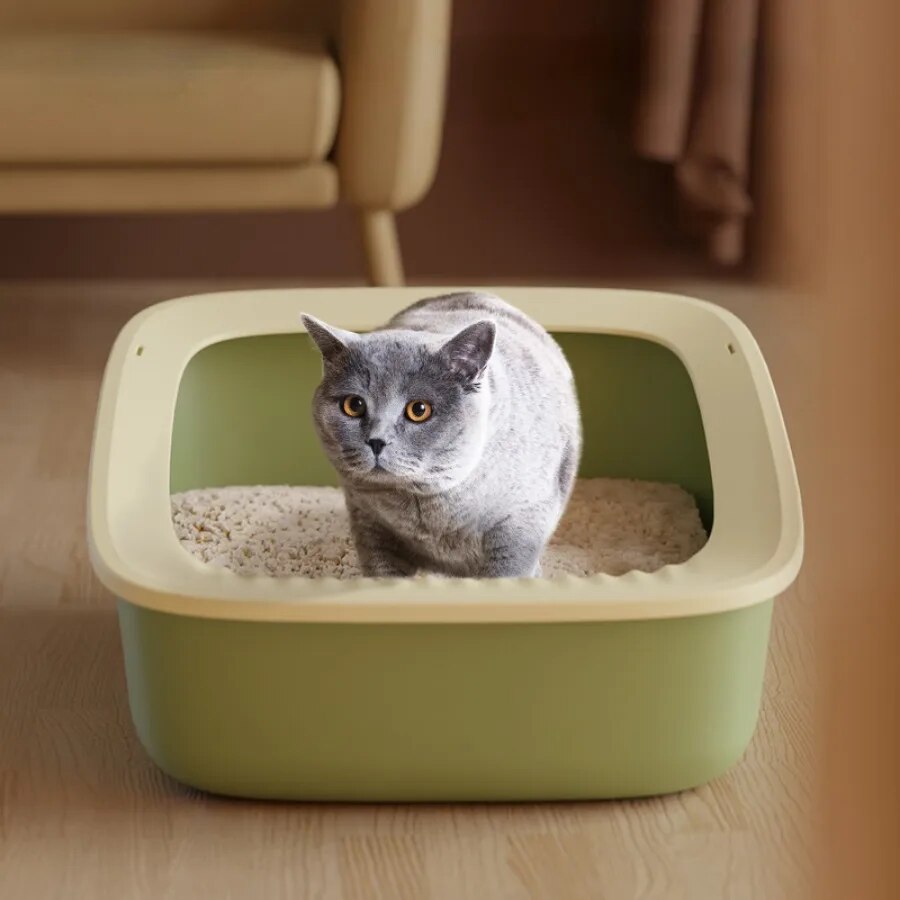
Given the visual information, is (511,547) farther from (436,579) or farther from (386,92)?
(386,92)

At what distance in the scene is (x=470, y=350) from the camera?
3.43 ft

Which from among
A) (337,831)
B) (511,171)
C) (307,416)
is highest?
(511,171)

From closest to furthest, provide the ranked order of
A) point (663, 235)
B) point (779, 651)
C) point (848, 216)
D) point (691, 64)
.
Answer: point (848, 216) → point (779, 651) → point (691, 64) → point (663, 235)

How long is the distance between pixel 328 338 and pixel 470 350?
4.7 inches

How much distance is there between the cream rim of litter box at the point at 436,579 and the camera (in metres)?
0.95

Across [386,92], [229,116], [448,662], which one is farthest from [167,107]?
[448,662]

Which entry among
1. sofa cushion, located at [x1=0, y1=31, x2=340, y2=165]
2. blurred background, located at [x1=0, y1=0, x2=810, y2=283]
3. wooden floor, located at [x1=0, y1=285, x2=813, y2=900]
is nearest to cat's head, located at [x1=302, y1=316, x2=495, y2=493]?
wooden floor, located at [x1=0, y1=285, x2=813, y2=900]

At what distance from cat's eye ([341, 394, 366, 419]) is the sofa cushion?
94cm

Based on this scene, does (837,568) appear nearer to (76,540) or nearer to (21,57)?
(76,540)

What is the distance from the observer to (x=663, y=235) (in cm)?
245

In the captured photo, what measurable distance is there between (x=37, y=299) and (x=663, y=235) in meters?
1.13

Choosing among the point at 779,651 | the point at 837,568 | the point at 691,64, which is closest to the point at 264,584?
the point at 779,651

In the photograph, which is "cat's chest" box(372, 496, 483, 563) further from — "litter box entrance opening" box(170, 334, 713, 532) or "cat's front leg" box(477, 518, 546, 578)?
"litter box entrance opening" box(170, 334, 713, 532)

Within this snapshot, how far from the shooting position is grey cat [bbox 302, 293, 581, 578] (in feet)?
3.42
